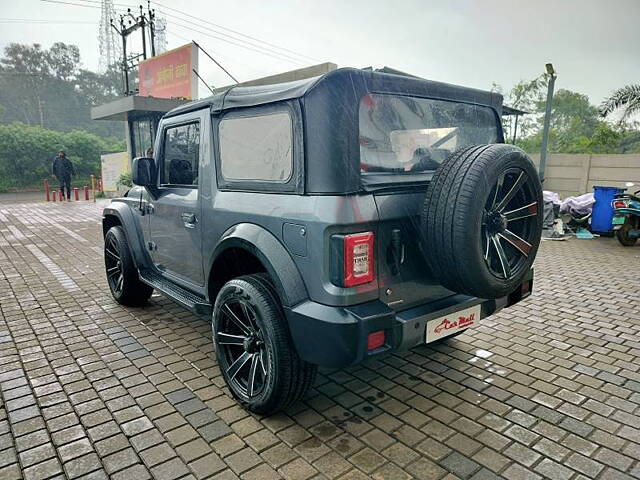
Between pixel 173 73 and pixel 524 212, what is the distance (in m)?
17.5

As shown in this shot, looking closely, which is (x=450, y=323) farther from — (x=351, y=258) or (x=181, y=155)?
(x=181, y=155)

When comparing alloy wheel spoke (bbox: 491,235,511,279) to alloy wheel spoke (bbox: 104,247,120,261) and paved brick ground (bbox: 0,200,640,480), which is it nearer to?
paved brick ground (bbox: 0,200,640,480)

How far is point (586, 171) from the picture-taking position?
11.1 m

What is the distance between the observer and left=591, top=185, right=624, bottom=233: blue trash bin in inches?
339

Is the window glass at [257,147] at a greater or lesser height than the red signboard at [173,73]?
lesser

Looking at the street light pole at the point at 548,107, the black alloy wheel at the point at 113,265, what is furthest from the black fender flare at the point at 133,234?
the street light pole at the point at 548,107

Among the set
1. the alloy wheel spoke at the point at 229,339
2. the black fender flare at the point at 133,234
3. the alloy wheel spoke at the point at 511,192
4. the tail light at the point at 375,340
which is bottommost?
the alloy wheel spoke at the point at 229,339

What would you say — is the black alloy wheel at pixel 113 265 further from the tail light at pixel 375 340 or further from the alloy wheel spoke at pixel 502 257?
the alloy wheel spoke at pixel 502 257

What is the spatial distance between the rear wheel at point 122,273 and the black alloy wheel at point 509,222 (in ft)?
11.2

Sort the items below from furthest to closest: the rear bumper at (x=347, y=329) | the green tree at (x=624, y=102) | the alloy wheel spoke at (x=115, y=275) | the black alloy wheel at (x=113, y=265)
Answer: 1. the green tree at (x=624, y=102)
2. the alloy wheel spoke at (x=115, y=275)
3. the black alloy wheel at (x=113, y=265)
4. the rear bumper at (x=347, y=329)

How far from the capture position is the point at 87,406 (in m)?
2.78

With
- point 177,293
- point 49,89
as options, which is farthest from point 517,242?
point 49,89

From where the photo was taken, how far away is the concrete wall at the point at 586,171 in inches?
411

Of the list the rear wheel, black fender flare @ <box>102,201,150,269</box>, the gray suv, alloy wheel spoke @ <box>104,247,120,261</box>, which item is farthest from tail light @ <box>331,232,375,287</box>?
alloy wheel spoke @ <box>104,247,120,261</box>
